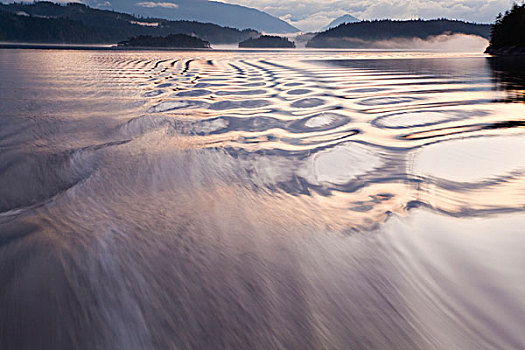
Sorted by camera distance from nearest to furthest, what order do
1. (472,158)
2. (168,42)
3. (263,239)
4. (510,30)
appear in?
1. (263,239)
2. (472,158)
3. (510,30)
4. (168,42)

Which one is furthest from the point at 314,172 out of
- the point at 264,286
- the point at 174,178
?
the point at 264,286

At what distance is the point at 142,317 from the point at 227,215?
3.41ft

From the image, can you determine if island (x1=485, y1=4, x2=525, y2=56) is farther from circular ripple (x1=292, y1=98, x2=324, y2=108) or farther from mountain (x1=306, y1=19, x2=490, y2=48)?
mountain (x1=306, y1=19, x2=490, y2=48)

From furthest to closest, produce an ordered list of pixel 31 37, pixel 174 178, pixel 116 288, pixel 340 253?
1. pixel 31 37
2. pixel 174 178
3. pixel 340 253
4. pixel 116 288

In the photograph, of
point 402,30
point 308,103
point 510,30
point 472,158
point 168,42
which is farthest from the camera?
point 402,30

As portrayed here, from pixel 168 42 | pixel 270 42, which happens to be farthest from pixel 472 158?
pixel 270 42

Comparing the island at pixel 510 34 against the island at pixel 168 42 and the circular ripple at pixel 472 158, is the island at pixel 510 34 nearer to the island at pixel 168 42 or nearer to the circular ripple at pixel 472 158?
the circular ripple at pixel 472 158

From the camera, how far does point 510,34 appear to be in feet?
135

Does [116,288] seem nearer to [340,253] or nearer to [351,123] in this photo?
[340,253]

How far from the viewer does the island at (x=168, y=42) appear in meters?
106

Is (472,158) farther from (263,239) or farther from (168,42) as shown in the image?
(168,42)

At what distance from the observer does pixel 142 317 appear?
1417 millimetres

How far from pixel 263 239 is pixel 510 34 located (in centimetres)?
5332

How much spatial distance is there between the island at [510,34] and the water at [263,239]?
1818 inches
